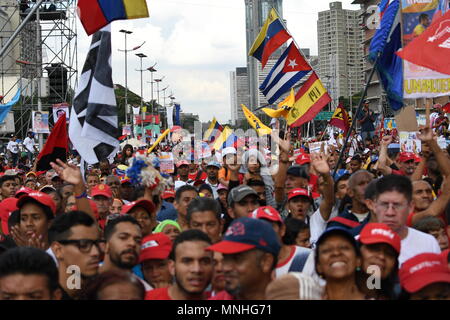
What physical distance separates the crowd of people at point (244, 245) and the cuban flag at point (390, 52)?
62.1 inches

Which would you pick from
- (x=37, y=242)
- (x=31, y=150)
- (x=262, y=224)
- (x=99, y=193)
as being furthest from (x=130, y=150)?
(x=31, y=150)

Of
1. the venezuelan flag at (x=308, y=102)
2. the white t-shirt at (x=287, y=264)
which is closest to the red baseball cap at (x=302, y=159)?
the venezuelan flag at (x=308, y=102)

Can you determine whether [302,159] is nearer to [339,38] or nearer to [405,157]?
[405,157]

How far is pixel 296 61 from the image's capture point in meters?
11.5

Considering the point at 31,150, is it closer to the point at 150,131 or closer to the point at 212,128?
the point at 212,128

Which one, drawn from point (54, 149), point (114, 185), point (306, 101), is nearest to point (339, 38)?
point (306, 101)

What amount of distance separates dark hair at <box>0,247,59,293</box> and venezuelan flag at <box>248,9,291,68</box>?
9.05 meters

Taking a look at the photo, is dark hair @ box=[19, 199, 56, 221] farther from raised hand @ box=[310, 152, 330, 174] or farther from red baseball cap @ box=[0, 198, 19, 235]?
raised hand @ box=[310, 152, 330, 174]

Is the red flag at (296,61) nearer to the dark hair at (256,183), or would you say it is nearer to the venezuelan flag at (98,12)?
the venezuelan flag at (98,12)

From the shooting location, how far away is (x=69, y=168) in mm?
5824

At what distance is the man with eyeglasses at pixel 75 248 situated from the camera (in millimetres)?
4375

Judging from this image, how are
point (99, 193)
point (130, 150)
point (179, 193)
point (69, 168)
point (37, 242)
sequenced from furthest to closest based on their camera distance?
point (130, 150) < point (99, 193) < point (179, 193) < point (69, 168) < point (37, 242)

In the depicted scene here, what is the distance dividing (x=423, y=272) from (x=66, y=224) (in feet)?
8.20

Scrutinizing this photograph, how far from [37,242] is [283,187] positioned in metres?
2.71
